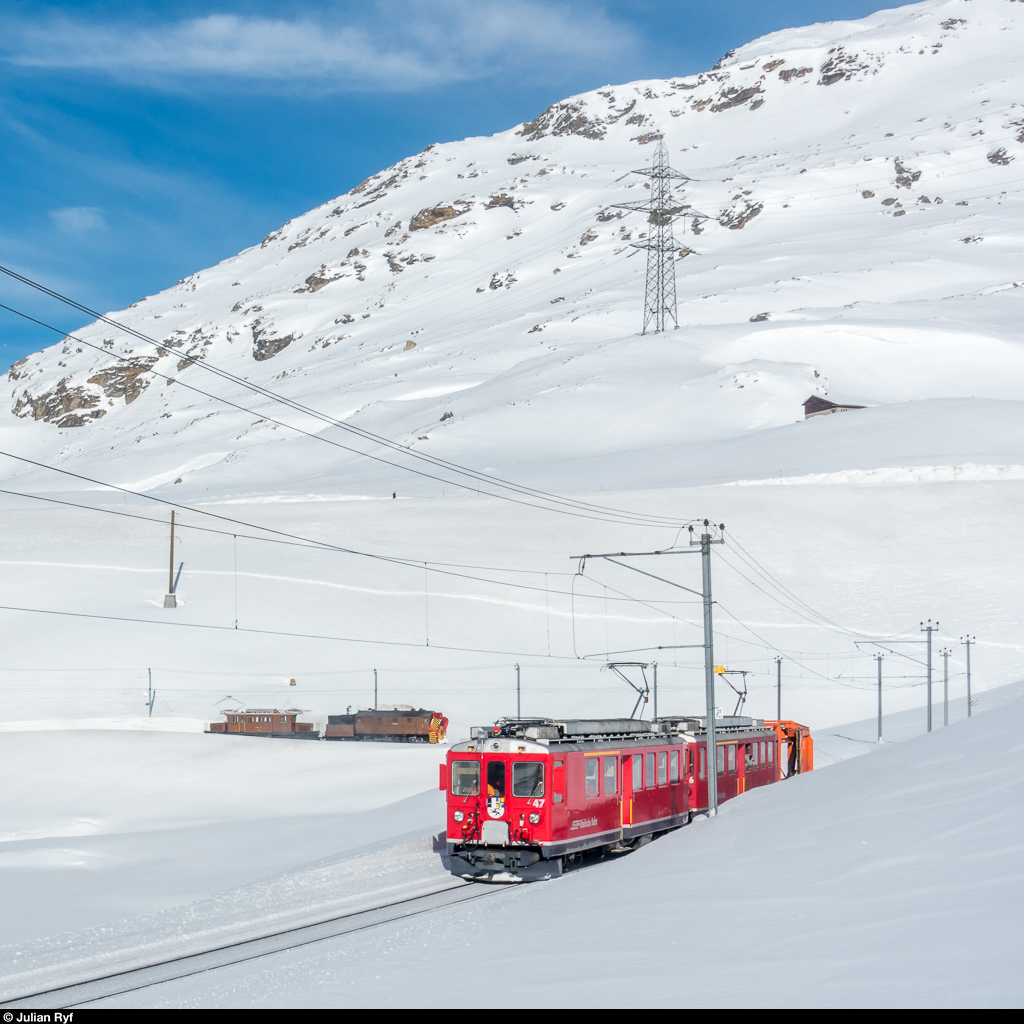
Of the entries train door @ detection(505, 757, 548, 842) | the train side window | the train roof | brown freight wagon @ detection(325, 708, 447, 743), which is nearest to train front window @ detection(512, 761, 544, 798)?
train door @ detection(505, 757, 548, 842)

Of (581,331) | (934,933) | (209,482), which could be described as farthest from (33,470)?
(934,933)

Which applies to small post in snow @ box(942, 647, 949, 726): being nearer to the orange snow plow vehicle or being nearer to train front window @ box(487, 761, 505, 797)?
the orange snow plow vehicle

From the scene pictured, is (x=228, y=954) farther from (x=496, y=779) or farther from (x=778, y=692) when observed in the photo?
(x=778, y=692)

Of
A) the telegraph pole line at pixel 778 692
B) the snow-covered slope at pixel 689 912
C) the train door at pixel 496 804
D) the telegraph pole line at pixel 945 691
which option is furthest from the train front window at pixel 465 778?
the telegraph pole line at pixel 778 692

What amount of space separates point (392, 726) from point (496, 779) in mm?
28480

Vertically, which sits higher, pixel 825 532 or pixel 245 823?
pixel 825 532

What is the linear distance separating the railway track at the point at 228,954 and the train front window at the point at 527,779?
1.91 m

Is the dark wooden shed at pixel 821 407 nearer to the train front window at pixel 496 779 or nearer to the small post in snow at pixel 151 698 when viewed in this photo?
the small post in snow at pixel 151 698

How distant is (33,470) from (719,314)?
127707 mm

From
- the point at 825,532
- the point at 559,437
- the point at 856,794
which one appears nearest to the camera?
the point at 856,794

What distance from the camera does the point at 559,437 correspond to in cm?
12775

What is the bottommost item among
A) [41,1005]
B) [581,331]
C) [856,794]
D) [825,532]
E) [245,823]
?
[245,823]

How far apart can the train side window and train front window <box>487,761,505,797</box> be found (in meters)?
2.71
